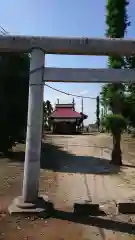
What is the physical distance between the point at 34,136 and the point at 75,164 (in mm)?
9895

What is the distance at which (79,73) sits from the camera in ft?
25.2

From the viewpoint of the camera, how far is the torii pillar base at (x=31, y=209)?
23.4ft

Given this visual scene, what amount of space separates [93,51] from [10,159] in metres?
10.6

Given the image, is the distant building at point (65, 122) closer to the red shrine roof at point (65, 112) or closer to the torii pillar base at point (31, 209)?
the red shrine roof at point (65, 112)

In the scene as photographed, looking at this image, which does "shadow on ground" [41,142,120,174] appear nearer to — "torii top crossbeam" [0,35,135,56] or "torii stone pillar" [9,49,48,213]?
"torii stone pillar" [9,49,48,213]

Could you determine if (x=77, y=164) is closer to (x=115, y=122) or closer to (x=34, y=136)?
(x=115, y=122)

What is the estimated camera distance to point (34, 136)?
7.65 meters

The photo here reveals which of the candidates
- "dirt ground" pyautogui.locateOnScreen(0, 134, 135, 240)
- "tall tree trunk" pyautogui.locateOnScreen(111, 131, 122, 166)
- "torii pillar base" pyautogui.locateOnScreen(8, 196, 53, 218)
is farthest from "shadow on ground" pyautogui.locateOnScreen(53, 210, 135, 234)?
"tall tree trunk" pyautogui.locateOnScreen(111, 131, 122, 166)

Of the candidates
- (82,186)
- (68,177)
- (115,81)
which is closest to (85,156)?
(68,177)

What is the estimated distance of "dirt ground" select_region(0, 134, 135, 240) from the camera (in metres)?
6.38

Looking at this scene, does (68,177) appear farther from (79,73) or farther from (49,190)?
(79,73)

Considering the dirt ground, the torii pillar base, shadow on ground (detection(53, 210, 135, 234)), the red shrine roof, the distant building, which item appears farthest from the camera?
the red shrine roof

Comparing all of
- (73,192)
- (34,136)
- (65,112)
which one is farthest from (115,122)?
(65,112)

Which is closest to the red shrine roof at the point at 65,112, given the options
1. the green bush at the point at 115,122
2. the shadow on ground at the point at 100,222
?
the green bush at the point at 115,122
